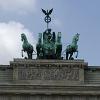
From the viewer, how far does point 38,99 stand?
51.6m

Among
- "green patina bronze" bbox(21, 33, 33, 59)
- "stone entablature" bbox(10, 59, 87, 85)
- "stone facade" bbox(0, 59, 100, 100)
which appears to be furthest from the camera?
"green patina bronze" bbox(21, 33, 33, 59)

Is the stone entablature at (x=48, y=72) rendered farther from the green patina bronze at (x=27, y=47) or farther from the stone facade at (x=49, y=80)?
the green patina bronze at (x=27, y=47)

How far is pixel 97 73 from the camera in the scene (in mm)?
52750

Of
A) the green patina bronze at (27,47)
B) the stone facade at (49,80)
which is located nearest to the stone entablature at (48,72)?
the stone facade at (49,80)

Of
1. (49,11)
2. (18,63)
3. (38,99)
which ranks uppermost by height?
(49,11)

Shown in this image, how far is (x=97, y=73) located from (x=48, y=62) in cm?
465

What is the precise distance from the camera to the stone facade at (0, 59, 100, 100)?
169 ft

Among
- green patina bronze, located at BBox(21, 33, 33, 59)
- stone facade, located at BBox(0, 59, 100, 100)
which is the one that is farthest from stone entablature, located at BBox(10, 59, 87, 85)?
green patina bronze, located at BBox(21, 33, 33, 59)

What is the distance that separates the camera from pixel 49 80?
172 ft

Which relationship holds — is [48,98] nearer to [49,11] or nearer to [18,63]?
[18,63]

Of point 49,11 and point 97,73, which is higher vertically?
point 49,11

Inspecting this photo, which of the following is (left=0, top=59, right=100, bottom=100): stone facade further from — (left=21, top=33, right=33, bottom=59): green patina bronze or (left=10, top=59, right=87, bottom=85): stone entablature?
(left=21, top=33, right=33, bottom=59): green patina bronze

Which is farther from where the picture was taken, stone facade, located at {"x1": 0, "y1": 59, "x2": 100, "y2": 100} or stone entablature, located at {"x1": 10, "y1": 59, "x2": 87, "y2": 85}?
stone entablature, located at {"x1": 10, "y1": 59, "x2": 87, "y2": 85}

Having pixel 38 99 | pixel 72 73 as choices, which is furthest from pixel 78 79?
pixel 38 99
